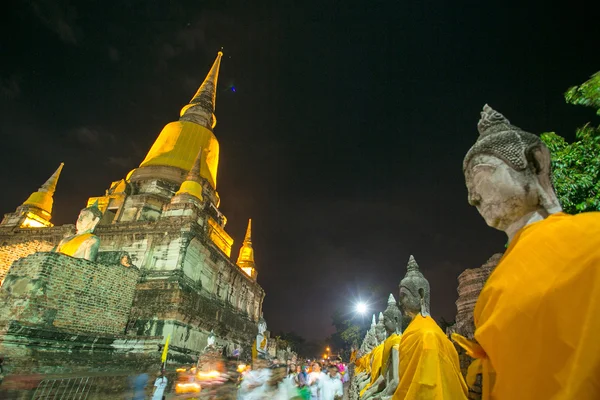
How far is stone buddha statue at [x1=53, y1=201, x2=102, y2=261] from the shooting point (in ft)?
37.7

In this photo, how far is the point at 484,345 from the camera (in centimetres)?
136

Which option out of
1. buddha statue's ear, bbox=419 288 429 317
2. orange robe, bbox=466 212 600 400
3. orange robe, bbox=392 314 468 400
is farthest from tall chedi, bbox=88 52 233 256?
orange robe, bbox=466 212 600 400

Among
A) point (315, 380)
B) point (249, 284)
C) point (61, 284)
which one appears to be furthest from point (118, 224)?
point (315, 380)

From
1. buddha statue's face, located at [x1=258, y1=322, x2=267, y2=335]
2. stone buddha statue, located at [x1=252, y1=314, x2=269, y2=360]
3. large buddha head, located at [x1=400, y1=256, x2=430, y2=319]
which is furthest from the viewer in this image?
buddha statue's face, located at [x1=258, y1=322, x2=267, y2=335]

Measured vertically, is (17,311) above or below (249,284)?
below

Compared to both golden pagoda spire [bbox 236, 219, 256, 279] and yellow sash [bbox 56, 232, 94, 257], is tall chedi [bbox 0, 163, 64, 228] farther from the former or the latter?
golden pagoda spire [bbox 236, 219, 256, 279]

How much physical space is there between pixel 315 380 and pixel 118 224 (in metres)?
14.6

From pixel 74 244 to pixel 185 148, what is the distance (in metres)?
14.2

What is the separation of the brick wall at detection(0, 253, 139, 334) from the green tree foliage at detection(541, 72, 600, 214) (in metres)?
13.5

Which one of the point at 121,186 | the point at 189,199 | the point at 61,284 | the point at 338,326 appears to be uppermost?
the point at 121,186

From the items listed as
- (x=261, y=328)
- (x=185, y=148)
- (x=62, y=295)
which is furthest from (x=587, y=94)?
(x=261, y=328)

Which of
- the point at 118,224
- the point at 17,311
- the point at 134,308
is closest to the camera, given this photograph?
the point at 17,311

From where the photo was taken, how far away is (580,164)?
6152 mm

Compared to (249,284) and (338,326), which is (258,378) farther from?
→ (338,326)
